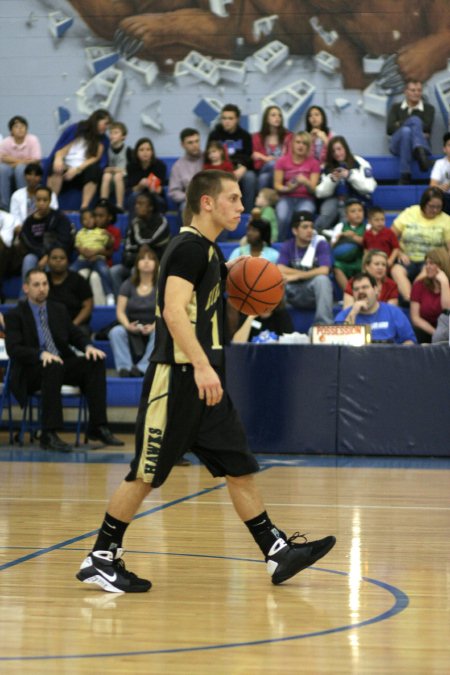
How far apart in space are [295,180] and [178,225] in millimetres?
1670

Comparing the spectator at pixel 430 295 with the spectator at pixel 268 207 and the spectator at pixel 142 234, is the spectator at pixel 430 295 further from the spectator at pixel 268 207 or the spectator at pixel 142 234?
the spectator at pixel 142 234

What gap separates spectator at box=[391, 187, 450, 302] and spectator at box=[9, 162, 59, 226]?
4.24m

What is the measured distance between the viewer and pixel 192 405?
194 inches

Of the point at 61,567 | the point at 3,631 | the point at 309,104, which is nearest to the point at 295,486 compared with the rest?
the point at 61,567

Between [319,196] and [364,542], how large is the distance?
8452 mm

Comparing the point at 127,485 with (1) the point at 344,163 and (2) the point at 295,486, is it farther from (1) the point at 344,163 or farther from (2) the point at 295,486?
(1) the point at 344,163

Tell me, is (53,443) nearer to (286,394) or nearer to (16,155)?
(286,394)

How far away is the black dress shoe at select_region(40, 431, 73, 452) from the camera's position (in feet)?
35.9

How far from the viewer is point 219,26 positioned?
54.9ft

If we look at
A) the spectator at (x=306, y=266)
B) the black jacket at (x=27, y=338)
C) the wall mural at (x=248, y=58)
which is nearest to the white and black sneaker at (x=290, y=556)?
the black jacket at (x=27, y=338)

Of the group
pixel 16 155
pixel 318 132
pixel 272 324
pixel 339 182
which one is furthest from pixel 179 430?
pixel 16 155

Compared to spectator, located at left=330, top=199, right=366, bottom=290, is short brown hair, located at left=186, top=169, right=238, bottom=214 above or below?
above

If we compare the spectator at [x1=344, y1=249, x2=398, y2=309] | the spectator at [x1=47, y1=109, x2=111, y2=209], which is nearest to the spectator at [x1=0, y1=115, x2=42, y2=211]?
the spectator at [x1=47, y1=109, x2=111, y2=209]

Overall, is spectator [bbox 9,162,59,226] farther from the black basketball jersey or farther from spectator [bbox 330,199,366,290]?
the black basketball jersey
